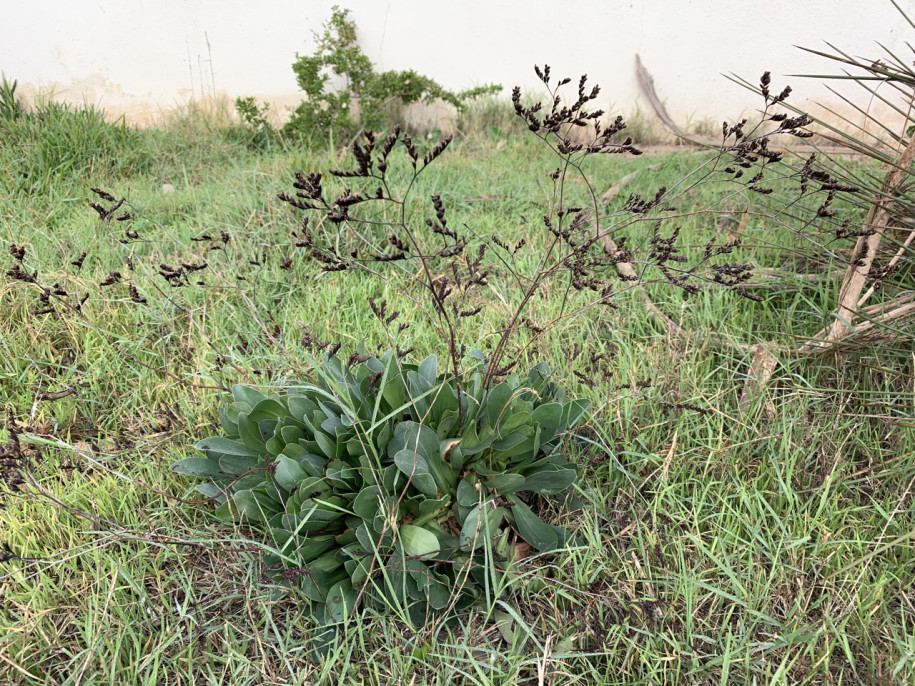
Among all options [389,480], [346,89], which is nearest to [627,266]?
[389,480]

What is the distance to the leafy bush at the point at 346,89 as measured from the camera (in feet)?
16.4

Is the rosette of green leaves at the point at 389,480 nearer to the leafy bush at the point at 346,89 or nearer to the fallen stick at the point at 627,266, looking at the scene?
the fallen stick at the point at 627,266

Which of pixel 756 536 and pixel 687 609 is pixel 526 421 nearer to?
pixel 687 609

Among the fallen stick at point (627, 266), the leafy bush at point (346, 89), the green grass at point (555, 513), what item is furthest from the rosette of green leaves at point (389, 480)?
the leafy bush at point (346, 89)

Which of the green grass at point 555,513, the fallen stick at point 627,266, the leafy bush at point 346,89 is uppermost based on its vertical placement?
the leafy bush at point 346,89

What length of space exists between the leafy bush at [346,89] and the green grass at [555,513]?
219 cm

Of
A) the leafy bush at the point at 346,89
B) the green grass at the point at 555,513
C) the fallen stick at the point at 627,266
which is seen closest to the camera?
the green grass at the point at 555,513

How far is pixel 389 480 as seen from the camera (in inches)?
67.4

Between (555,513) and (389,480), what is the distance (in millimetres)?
587

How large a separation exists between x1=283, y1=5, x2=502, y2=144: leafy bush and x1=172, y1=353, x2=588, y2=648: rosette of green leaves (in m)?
3.66

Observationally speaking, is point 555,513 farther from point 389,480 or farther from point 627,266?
point 627,266

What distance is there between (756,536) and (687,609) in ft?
1.15

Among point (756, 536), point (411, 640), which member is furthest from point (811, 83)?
point (411, 640)

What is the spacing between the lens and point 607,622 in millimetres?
1677
